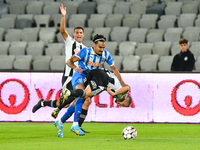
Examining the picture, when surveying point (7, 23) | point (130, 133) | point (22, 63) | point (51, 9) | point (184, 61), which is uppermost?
point (51, 9)

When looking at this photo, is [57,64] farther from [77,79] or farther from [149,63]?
[77,79]

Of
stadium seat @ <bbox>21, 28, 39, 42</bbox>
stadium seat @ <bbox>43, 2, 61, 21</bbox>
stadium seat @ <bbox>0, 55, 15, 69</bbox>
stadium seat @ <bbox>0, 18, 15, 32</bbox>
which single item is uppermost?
stadium seat @ <bbox>43, 2, 61, 21</bbox>

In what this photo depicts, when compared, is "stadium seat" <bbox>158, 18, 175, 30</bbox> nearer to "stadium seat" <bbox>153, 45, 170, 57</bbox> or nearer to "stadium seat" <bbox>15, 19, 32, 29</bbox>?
"stadium seat" <bbox>153, 45, 170, 57</bbox>

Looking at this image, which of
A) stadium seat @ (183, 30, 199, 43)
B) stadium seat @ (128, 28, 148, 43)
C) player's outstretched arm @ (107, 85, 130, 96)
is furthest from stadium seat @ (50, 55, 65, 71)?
player's outstretched arm @ (107, 85, 130, 96)

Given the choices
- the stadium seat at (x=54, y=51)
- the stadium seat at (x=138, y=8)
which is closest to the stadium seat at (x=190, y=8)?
the stadium seat at (x=138, y=8)

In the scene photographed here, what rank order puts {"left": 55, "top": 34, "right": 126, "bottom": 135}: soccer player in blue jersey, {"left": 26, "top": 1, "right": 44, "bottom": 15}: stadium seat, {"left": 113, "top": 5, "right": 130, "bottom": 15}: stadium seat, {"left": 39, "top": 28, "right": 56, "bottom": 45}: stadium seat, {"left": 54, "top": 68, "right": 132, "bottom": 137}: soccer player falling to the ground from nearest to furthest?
{"left": 54, "top": 68, "right": 132, "bottom": 137}: soccer player falling to the ground < {"left": 55, "top": 34, "right": 126, "bottom": 135}: soccer player in blue jersey < {"left": 39, "top": 28, "right": 56, "bottom": 45}: stadium seat < {"left": 113, "top": 5, "right": 130, "bottom": 15}: stadium seat < {"left": 26, "top": 1, "right": 44, "bottom": 15}: stadium seat

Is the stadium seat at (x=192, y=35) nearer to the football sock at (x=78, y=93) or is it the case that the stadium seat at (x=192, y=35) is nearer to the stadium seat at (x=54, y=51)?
the stadium seat at (x=54, y=51)

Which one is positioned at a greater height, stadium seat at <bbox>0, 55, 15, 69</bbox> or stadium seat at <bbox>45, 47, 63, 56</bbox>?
stadium seat at <bbox>45, 47, 63, 56</bbox>

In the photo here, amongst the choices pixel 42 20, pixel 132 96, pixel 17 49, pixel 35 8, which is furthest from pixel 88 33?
pixel 132 96

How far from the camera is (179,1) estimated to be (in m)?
14.2

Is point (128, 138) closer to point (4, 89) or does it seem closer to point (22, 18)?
point (4, 89)

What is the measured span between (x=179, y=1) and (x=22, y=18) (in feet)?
18.4

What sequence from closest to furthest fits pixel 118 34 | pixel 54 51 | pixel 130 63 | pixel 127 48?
pixel 130 63, pixel 127 48, pixel 54 51, pixel 118 34

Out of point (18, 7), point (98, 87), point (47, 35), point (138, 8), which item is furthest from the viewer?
point (18, 7)
